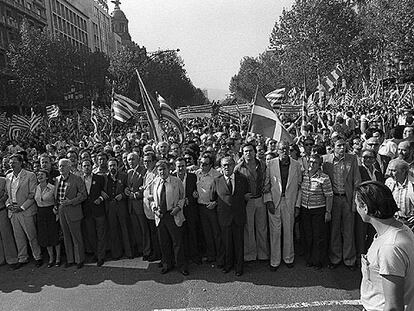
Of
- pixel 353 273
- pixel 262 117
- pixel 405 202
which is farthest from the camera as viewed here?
pixel 262 117

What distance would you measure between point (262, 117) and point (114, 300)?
12.3ft

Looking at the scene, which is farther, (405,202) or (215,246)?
(215,246)

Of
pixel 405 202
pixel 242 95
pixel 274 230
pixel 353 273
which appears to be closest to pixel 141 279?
pixel 274 230

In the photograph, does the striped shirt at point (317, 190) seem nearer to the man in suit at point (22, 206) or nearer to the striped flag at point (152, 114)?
the striped flag at point (152, 114)

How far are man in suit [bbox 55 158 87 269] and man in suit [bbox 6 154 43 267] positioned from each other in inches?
20.2

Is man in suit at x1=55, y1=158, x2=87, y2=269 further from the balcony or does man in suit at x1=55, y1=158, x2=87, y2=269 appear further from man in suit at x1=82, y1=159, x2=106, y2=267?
the balcony

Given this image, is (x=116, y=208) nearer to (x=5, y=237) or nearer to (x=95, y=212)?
(x=95, y=212)

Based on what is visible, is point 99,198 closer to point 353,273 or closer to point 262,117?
point 262,117

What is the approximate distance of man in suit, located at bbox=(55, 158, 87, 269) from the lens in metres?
6.13

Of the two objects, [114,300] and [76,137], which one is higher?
[76,137]

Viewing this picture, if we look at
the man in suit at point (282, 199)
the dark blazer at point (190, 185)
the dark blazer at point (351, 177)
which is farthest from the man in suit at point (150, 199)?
the dark blazer at point (351, 177)

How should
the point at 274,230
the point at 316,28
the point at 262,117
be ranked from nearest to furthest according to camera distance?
the point at 274,230
the point at 262,117
the point at 316,28

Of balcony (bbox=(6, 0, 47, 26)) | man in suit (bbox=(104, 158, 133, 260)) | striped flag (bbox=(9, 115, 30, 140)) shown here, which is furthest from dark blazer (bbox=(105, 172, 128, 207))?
balcony (bbox=(6, 0, 47, 26))

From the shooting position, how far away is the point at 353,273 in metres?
5.43
